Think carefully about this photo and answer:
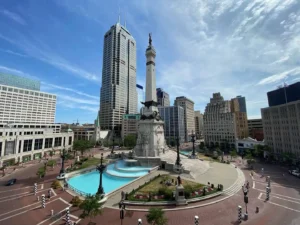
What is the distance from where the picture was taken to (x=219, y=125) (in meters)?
89.2

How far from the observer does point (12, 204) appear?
870 inches

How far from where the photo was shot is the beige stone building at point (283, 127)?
47.4 m

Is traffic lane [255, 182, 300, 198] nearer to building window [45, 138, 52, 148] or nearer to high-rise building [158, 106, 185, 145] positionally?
building window [45, 138, 52, 148]

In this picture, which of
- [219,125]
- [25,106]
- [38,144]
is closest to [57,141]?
[38,144]

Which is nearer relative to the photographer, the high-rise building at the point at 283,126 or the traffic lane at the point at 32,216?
the traffic lane at the point at 32,216

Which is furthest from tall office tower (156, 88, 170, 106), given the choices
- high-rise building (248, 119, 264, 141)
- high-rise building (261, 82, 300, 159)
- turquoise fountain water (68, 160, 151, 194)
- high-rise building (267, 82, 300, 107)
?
turquoise fountain water (68, 160, 151, 194)

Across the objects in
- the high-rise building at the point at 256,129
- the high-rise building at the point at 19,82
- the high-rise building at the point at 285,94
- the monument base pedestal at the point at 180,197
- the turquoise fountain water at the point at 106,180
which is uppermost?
the high-rise building at the point at 19,82

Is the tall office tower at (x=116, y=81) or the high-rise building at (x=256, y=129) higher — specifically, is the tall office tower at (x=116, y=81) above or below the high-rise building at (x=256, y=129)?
above

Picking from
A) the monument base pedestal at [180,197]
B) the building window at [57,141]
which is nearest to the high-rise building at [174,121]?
the building window at [57,141]

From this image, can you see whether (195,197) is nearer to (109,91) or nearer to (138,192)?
(138,192)

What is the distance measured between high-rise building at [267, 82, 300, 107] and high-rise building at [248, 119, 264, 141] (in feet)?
96.4

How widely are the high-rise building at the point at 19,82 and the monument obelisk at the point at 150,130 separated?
10991 cm

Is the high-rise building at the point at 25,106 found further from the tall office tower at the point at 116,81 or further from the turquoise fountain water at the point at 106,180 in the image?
the turquoise fountain water at the point at 106,180

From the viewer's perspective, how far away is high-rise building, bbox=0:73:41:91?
108m
